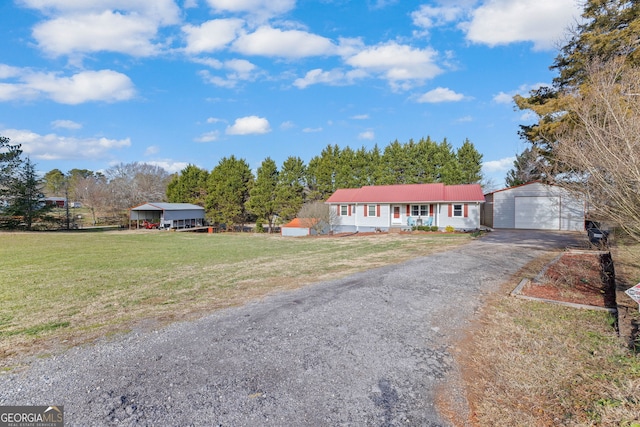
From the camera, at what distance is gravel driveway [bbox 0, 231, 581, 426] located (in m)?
2.73

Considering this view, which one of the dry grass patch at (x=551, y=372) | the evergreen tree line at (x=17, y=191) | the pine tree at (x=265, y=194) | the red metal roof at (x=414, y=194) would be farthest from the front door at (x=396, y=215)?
the evergreen tree line at (x=17, y=191)

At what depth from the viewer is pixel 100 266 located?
1076 centimetres

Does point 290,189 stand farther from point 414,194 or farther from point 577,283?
point 577,283

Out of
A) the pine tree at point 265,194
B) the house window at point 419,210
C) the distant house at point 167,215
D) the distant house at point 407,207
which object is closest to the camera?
the distant house at point 407,207

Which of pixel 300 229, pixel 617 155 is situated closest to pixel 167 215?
pixel 300 229

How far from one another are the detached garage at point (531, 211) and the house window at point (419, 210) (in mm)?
5319

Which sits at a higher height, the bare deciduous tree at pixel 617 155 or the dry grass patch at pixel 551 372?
Answer: the bare deciduous tree at pixel 617 155

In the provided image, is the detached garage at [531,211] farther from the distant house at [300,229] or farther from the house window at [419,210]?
the distant house at [300,229]

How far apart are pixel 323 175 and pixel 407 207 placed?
11.0 meters

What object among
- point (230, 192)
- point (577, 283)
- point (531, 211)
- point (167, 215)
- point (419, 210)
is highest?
point (230, 192)

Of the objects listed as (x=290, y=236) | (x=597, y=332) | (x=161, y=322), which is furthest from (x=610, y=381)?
(x=290, y=236)

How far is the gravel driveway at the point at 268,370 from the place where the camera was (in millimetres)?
2732

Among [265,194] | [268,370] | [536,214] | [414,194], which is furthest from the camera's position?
[265,194]

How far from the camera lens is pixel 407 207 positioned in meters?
25.8
